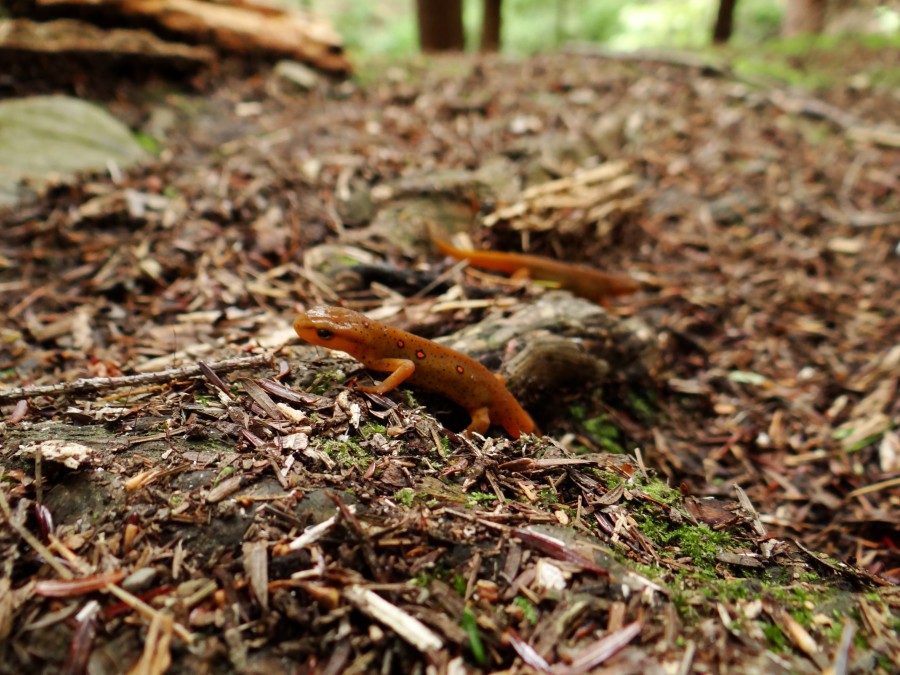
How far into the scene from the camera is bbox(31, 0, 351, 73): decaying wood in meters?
6.54

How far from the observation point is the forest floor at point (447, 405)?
1.81 metres

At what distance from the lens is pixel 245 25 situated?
7488 mm

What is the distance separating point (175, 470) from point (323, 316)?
115 centimetres

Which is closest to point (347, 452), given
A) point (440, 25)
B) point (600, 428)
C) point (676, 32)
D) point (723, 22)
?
point (600, 428)

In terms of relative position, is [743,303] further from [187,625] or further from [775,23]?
[775,23]

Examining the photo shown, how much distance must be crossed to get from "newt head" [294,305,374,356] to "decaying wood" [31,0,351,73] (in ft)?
19.1

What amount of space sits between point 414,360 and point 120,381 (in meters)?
1.47

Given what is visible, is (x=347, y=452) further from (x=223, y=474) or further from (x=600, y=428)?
(x=600, y=428)

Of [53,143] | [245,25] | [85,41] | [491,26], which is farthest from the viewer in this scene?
[491,26]

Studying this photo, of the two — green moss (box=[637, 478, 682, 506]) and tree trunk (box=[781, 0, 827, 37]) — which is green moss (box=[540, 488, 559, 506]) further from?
tree trunk (box=[781, 0, 827, 37])

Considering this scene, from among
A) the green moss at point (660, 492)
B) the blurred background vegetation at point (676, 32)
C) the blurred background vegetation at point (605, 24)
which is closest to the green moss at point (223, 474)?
the green moss at point (660, 492)

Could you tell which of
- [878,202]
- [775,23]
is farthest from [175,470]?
[775,23]

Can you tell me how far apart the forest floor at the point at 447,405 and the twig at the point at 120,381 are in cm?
1

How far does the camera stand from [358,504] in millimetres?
2115
